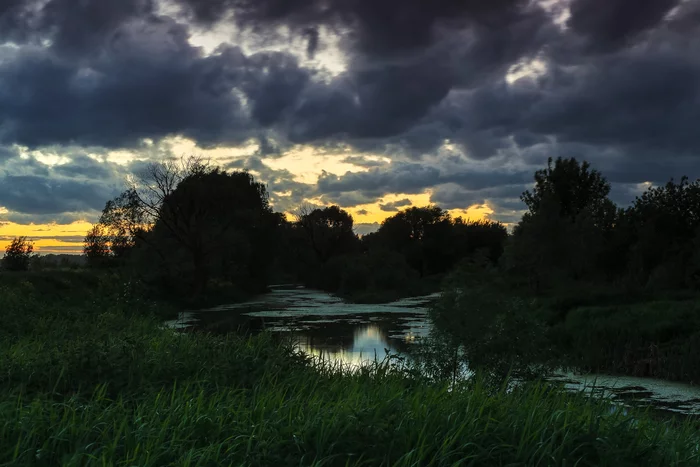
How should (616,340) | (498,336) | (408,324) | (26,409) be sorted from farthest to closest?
(408,324), (616,340), (498,336), (26,409)

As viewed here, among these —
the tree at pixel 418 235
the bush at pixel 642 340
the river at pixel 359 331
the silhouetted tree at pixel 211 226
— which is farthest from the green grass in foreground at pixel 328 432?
the tree at pixel 418 235

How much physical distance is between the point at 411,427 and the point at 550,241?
3892cm

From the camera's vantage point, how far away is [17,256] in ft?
168

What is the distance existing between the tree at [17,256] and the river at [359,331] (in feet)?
60.1

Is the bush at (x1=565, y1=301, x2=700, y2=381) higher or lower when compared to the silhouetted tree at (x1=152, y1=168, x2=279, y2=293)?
lower

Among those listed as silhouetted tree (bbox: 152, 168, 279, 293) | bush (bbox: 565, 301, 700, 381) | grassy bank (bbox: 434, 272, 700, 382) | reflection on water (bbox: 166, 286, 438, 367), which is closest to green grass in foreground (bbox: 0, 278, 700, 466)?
grassy bank (bbox: 434, 272, 700, 382)

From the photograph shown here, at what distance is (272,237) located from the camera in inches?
2250

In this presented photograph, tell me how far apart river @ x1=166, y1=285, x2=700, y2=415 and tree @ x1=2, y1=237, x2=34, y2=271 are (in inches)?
721

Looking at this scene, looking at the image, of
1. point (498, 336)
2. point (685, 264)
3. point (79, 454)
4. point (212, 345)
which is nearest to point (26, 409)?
point (79, 454)

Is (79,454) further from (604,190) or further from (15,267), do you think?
(604,190)

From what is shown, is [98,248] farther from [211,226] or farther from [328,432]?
[328,432]

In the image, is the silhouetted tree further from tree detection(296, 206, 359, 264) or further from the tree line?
Result: tree detection(296, 206, 359, 264)

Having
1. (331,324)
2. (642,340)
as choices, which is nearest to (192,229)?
(331,324)

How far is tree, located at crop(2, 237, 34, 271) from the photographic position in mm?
50094
